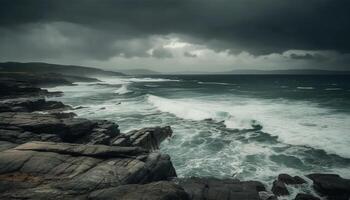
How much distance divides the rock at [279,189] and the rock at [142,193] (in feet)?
24.8

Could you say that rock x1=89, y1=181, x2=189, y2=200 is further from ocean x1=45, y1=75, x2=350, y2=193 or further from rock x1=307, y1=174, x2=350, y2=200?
rock x1=307, y1=174, x2=350, y2=200

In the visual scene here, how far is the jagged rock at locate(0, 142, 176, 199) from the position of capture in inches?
419

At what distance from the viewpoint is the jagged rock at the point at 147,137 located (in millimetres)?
22052

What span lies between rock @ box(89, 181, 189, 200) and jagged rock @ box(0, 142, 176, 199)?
3.89 ft

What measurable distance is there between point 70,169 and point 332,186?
15930mm

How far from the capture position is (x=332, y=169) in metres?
18.8

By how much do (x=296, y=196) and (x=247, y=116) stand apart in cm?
2416

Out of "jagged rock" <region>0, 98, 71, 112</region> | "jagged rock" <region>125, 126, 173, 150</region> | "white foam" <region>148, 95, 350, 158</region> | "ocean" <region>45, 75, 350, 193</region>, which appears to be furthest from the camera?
"jagged rock" <region>0, 98, 71, 112</region>

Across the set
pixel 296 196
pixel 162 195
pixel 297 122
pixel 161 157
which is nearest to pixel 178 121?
pixel 297 122

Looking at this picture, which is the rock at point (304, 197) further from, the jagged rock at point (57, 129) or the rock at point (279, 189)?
the jagged rock at point (57, 129)

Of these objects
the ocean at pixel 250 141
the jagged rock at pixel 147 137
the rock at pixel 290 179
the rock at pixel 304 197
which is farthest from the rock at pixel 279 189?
the jagged rock at pixel 147 137

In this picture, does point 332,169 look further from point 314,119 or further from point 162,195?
point 314,119

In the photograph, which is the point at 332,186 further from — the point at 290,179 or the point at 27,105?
the point at 27,105

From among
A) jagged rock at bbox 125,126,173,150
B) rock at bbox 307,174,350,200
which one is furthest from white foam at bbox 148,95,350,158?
jagged rock at bbox 125,126,173,150
